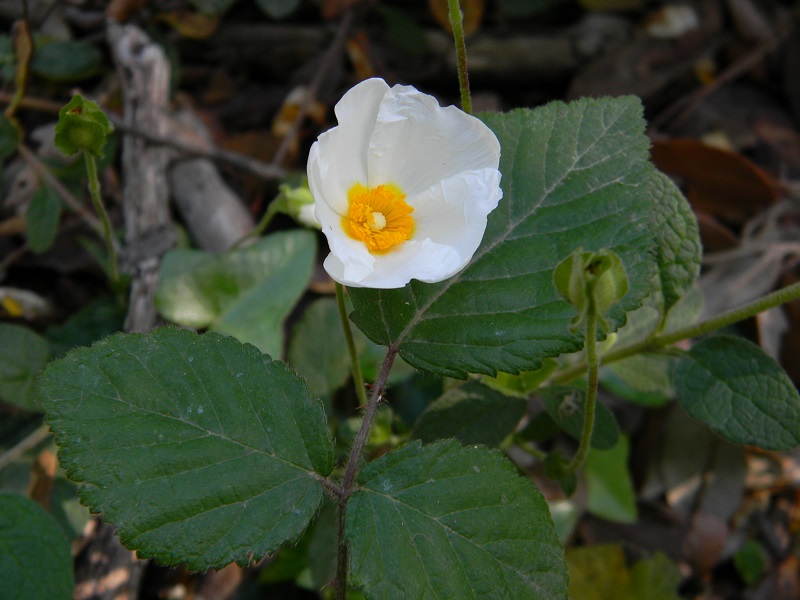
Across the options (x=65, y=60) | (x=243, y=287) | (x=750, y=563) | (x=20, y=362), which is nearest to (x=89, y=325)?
(x=20, y=362)

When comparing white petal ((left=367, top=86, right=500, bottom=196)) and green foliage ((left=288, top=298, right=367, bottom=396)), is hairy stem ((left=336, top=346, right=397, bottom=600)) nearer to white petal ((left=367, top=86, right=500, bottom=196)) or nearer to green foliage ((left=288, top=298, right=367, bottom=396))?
white petal ((left=367, top=86, right=500, bottom=196))

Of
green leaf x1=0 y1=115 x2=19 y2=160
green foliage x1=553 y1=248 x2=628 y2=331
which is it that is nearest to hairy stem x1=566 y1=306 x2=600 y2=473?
green foliage x1=553 y1=248 x2=628 y2=331

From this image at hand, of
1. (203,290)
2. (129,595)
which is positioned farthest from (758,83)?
(129,595)

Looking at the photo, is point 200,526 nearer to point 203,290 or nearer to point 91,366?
point 91,366

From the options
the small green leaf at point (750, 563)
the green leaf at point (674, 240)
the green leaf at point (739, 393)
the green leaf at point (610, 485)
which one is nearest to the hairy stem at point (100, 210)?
the green leaf at point (674, 240)

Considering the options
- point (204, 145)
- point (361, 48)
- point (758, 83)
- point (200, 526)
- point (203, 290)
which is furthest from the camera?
point (758, 83)

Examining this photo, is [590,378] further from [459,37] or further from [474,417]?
[459,37]

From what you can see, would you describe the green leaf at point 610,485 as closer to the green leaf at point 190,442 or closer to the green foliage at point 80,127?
the green leaf at point 190,442
